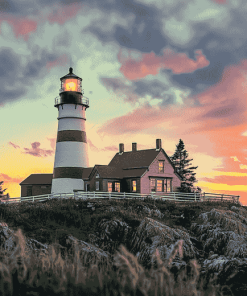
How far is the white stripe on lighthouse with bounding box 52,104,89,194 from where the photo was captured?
1452 inches

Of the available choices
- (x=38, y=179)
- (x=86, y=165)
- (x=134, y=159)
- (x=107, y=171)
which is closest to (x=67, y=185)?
(x=86, y=165)

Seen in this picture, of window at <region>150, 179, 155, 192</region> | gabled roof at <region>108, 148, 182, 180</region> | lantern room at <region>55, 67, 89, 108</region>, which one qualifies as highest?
lantern room at <region>55, 67, 89, 108</region>

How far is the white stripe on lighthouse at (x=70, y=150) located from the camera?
36.9 m

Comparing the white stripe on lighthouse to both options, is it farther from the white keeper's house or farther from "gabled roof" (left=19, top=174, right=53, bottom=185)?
"gabled roof" (left=19, top=174, right=53, bottom=185)

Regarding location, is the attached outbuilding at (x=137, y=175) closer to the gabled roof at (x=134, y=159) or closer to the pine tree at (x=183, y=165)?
the gabled roof at (x=134, y=159)

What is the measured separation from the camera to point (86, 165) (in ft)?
125

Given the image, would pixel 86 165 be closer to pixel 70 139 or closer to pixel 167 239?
pixel 70 139

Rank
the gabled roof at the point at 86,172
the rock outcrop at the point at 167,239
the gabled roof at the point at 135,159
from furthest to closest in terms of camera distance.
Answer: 1. the gabled roof at the point at 86,172
2. the gabled roof at the point at 135,159
3. the rock outcrop at the point at 167,239

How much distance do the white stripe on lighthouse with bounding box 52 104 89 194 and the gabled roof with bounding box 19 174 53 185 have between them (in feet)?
19.1

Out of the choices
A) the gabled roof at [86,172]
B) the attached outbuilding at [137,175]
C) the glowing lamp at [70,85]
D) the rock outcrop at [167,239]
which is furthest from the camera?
the glowing lamp at [70,85]

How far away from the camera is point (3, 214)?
20906mm

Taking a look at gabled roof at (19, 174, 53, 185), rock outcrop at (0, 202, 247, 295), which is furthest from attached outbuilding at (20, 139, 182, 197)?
rock outcrop at (0, 202, 247, 295)

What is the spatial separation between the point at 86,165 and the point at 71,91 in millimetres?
8838

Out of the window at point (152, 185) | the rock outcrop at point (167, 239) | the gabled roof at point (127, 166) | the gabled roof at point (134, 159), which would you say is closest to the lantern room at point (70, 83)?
the gabled roof at point (134, 159)
